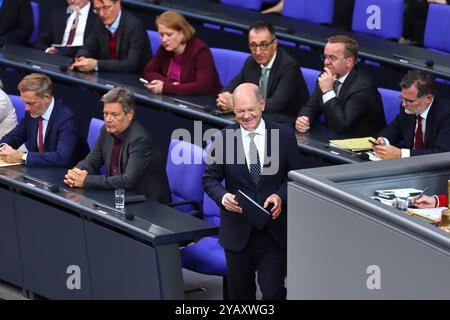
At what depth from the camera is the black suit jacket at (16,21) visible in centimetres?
901

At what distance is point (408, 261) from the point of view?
394 centimetres

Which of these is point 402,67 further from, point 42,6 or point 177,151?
point 42,6

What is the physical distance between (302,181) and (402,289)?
25.8 inches

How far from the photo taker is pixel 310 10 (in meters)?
8.56

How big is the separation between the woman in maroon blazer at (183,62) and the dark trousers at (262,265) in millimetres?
2034

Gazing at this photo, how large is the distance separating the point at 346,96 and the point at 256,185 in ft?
3.93

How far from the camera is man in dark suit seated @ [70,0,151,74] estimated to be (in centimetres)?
795

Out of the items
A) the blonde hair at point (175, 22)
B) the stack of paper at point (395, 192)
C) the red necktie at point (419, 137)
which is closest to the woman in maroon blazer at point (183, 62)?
the blonde hair at point (175, 22)

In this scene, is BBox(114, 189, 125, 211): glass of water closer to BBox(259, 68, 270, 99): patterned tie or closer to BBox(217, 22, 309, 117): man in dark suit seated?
BBox(217, 22, 309, 117): man in dark suit seated

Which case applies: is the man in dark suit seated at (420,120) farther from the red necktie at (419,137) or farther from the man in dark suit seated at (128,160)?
the man in dark suit seated at (128,160)

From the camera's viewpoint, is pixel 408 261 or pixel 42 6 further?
pixel 42 6
